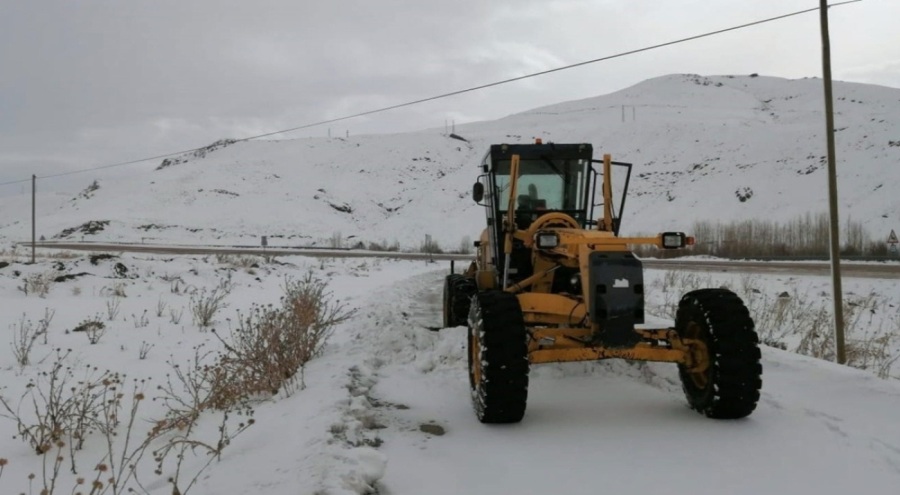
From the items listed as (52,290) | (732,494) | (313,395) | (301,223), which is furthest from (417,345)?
(301,223)

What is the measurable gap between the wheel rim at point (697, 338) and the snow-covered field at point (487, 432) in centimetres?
26

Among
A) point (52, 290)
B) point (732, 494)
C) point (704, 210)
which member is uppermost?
point (704, 210)

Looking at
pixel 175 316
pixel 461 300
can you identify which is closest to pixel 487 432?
pixel 461 300

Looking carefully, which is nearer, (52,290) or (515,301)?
(515,301)

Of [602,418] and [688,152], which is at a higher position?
[688,152]

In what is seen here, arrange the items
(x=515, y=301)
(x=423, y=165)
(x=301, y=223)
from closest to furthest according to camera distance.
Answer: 1. (x=515, y=301)
2. (x=301, y=223)
3. (x=423, y=165)

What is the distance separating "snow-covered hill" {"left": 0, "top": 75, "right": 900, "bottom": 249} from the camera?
1916 inches

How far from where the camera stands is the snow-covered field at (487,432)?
138 inches

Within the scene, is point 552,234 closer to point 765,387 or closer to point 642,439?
point 642,439

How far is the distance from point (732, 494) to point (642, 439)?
37.5 inches

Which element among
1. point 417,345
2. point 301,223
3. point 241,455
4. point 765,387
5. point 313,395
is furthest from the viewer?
point 301,223

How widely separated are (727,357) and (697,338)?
47cm

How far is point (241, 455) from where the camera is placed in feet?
12.3

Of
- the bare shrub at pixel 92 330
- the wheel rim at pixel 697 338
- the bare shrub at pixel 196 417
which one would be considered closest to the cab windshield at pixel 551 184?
the wheel rim at pixel 697 338
